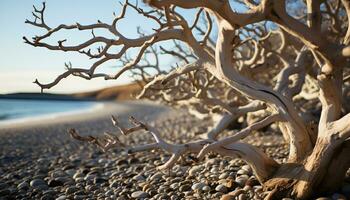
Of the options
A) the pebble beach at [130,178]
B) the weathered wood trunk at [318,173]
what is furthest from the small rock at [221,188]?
the weathered wood trunk at [318,173]

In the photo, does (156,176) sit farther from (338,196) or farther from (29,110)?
(29,110)

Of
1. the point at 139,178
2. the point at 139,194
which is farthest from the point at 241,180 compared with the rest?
the point at 139,178

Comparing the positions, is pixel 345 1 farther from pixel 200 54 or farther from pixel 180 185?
pixel 180 185

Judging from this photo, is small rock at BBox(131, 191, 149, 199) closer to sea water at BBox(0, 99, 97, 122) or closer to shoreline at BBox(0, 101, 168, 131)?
shoreline at BBox(0, 101, 168, 131)

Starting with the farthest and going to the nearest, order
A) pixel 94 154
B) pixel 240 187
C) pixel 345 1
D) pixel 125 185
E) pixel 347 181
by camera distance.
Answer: pixel 94 154 → pixel 125 185 → pixel 240 187 → pixel 347 181 → pixel 345 1

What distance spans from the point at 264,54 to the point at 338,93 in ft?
12.4

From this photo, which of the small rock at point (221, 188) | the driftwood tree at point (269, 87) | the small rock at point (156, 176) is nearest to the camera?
the driftwood tree at point (269, 87)

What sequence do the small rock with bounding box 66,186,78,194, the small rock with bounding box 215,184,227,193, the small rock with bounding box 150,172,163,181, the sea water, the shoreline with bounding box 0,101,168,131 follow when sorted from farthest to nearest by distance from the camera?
the sea water, the shoreline with bounding box 0,101,168,131, the small rock with bounding box 150,172,163,181, the small rock with bounding box 66,186,78,194, the small rock with bounding box 215,184,227,193

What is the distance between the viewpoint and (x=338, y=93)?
3.28m

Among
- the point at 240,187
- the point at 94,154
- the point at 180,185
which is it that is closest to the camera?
the point at 240,187

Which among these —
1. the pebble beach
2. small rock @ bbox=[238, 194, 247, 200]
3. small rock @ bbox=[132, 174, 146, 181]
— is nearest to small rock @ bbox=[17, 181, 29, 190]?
the pebble beach

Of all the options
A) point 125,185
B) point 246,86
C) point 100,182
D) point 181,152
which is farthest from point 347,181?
point 100,182

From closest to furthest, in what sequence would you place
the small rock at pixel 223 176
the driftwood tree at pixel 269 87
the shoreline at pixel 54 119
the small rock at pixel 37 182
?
the driftwood tree at pixel 269 87 < the small rock at pixel 223 176 < the small rock at pixel 37 182 < the shoreline at pixel 54 119

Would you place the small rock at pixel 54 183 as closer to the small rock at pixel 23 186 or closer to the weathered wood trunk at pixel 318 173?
the small rock at pixel 23 186
